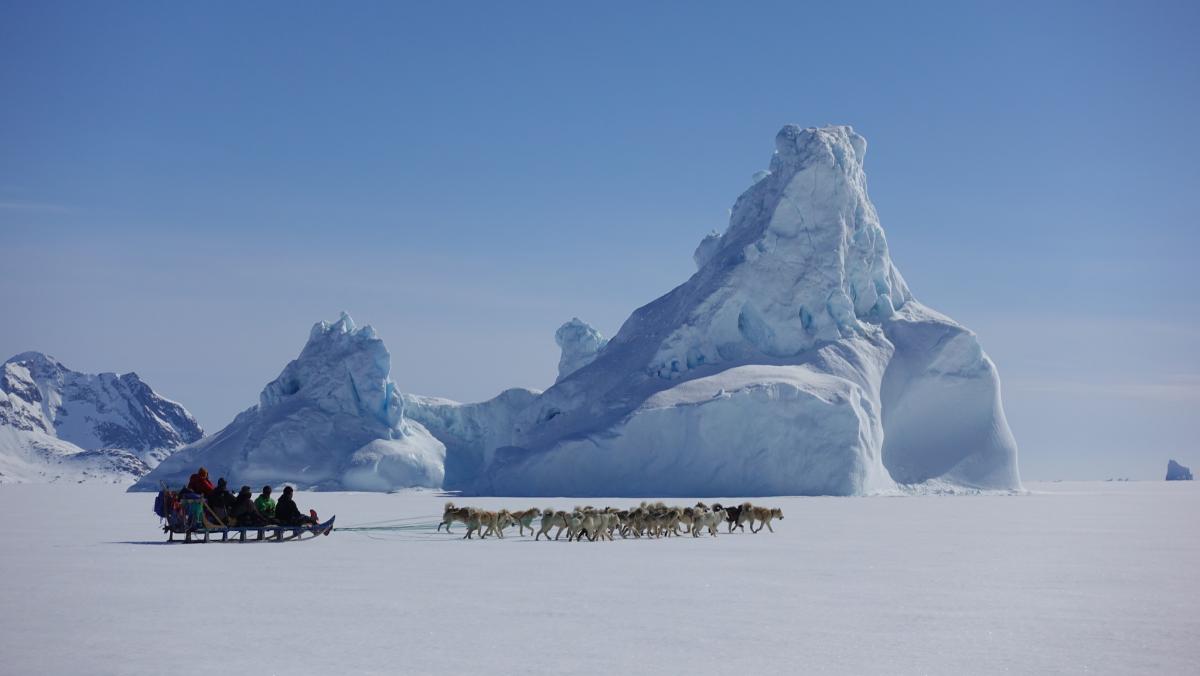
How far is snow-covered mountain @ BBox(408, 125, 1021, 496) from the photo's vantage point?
45188 mm

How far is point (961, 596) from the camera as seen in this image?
11.7 metres

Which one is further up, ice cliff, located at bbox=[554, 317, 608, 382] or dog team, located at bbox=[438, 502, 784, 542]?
ice cliff, located at bbox=[554, 317, 608, 382]

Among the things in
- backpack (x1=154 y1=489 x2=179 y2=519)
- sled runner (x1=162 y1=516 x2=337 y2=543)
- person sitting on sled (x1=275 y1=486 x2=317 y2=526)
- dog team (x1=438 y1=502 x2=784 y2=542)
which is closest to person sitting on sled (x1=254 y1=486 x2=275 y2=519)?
person sitting on sled (x1=275 y1=486 x2=317 y2=526)

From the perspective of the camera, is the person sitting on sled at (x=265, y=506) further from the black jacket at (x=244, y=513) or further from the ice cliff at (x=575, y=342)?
the ice cliff at (x=575, y=342)

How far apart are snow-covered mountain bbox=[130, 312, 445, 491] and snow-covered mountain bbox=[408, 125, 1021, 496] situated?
743cm

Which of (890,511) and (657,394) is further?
(657,394)

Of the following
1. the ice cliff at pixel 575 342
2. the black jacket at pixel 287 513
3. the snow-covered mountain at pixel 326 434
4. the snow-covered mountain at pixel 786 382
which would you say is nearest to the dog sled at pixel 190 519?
the black jacket at pixel 287 513

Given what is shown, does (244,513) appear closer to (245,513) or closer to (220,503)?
(245,513)

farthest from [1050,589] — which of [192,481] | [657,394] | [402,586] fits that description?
[657,394]

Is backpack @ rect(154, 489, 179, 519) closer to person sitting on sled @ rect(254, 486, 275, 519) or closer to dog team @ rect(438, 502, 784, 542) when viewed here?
person sitting on sled @ rect(254, 486, 275, 519)

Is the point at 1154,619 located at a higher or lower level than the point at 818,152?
lower

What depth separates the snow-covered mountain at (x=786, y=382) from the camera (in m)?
45.2

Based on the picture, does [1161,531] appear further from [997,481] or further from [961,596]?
[997,481]

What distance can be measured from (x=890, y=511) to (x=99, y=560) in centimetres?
2195
